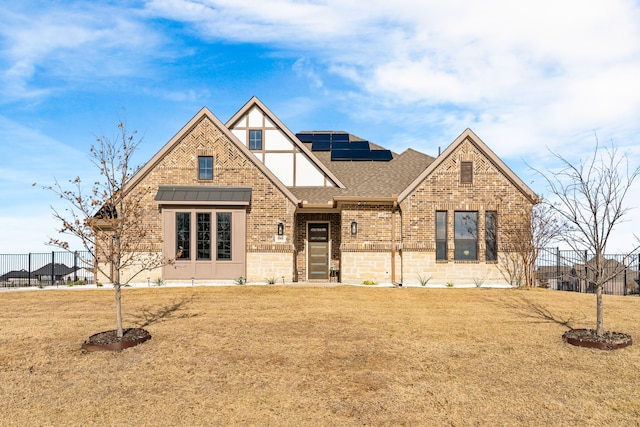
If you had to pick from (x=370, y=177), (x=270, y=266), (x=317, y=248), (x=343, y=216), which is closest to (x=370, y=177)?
(x=370, y=177)

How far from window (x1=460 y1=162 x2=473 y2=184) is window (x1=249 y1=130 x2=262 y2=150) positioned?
9872mm

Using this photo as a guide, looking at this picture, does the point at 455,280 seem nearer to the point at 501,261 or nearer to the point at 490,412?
the point at 501,261

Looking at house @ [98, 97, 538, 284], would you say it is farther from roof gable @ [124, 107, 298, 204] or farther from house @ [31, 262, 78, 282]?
house @ [31, 262, 78, 282]

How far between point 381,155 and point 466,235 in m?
7.29

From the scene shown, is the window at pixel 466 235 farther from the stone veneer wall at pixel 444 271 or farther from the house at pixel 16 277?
the house at pixel 16 277

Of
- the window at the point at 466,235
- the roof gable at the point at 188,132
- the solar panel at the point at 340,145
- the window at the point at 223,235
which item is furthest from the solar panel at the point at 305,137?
the window at the point at 466,235

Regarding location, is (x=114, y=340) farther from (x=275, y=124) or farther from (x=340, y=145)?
(x=340, y=145)

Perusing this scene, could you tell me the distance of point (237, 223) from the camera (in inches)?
780

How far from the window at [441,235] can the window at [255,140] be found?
372 inches

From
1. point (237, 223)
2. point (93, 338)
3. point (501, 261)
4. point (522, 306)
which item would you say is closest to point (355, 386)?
point (93, 338)

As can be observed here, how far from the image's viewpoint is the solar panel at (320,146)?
26594 millimetres

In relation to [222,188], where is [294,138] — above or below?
above

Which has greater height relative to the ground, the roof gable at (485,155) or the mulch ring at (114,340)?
the roof gable at (485,155)

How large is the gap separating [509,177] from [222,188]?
12873 millimetres
